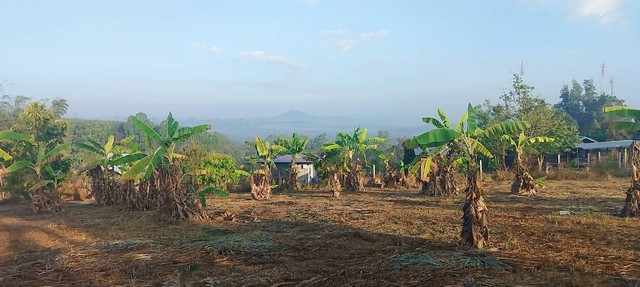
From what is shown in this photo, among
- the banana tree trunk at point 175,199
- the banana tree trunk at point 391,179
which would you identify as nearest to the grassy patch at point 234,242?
the banana tree trunk at point 175,199

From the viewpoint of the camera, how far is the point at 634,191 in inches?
491

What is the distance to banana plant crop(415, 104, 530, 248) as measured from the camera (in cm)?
929

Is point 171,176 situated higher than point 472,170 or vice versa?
point 472,170

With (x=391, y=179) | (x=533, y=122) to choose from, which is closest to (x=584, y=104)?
(x=533, y=122)

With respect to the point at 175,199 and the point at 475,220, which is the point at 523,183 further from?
the point at 175,199

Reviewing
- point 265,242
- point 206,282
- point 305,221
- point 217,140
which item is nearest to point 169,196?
point 305,221

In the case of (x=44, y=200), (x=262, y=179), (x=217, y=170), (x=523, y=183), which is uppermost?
(x=217, y=170)

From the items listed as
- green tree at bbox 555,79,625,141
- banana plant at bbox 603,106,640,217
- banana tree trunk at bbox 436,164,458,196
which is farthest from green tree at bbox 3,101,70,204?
green tree at bbox 555,79,625,141

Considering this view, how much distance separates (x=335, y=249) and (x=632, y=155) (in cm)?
951

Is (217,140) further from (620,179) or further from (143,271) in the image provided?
(143,271)

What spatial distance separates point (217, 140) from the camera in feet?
272

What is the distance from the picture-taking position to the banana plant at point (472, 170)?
A: 9.29 metres

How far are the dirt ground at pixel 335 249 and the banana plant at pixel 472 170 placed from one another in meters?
0.37

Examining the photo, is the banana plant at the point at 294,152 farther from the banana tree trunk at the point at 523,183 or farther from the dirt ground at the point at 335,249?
the banana tree trunk at the point at 523,183
